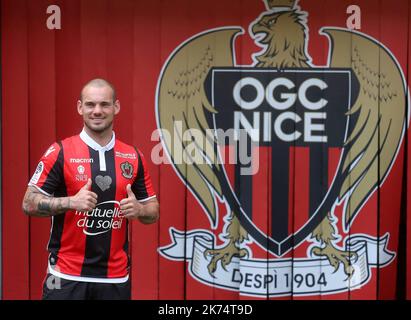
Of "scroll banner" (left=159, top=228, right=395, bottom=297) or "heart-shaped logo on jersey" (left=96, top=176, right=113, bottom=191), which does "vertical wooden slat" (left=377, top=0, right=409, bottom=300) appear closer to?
"scroll banner" (left=159, top=228, right=395, bottom=297)

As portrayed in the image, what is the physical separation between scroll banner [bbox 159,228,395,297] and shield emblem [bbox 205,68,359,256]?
0.19 meters

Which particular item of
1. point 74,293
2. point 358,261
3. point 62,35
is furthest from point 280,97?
point 74,293

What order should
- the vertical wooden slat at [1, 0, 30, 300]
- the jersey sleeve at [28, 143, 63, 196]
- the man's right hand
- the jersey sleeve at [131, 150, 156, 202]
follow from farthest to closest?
the vertical wooden slat at [1, 0, 30, 300], the jersey sleeve at [131, 150, 156, 202], the jersey sleeve at [28, 143, 63, 196], the man's right hand

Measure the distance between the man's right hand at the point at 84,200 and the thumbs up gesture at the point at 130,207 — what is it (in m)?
0.12

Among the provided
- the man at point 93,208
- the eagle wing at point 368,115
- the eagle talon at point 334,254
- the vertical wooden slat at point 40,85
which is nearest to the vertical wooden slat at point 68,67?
the vertical wooden slat at point 40,85

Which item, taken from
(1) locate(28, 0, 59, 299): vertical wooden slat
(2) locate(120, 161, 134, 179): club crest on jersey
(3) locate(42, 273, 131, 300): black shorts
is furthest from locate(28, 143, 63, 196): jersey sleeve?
(1) locate(28, 0, 59, 299): vertical wooden slat

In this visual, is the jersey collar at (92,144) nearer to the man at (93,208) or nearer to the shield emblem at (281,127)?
the man at (93,208)

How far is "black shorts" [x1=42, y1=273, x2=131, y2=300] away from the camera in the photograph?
103 inches

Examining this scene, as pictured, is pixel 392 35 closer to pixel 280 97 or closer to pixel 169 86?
pixel 280 97

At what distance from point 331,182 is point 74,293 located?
1.62 meters

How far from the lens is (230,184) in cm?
347

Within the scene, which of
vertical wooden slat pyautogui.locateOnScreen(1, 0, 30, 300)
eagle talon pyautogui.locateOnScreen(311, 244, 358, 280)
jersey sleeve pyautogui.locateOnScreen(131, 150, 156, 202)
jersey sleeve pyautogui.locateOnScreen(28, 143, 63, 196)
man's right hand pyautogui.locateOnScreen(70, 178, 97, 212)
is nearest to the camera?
man's right hand pyautogui.locateOnScreen(70, 178, 97, 212)

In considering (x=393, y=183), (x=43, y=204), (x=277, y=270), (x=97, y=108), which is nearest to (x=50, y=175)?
(x=43, y=204)

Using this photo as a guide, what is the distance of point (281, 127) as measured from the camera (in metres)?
3.45
